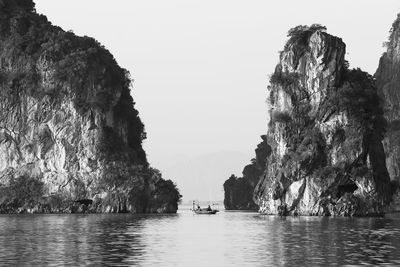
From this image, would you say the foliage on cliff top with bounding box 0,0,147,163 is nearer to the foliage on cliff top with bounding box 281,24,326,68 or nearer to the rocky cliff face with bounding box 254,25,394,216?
the rocky cliff face with bounding box 254,25,394,216

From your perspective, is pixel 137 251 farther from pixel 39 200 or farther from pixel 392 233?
pixel 39 200

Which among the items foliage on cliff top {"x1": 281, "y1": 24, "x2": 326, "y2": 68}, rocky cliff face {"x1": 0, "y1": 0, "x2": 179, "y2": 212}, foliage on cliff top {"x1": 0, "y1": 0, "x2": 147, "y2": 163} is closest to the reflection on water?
foliage on cliff top {"x1": 281, "y1": 24, "x2": 326, "y2": 68}

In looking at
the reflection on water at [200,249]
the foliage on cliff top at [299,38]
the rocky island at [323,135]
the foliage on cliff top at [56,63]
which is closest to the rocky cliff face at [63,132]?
the foliage on cliff top at [56,63]

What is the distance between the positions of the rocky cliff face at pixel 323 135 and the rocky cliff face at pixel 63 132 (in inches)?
1386

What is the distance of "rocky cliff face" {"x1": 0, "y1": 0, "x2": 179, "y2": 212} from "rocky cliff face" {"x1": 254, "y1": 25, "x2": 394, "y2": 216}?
3521 cm

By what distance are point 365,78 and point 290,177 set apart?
21958mm

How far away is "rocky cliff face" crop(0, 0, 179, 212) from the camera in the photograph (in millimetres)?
148625

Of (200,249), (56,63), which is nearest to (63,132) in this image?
(56,63)

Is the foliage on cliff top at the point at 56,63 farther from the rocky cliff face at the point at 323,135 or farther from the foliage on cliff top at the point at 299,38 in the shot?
the foliage on cliff top at the point at 299,38

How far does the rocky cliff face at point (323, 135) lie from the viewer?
115188 mm

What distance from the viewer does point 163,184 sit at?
154 metres

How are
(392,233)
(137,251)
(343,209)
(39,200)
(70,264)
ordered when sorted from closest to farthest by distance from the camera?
(70,264) < (137,251) < (392,233) < (343,209) < (39,200)

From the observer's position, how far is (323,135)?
119m

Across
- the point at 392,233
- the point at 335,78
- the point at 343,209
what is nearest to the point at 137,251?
the point at 392,233
